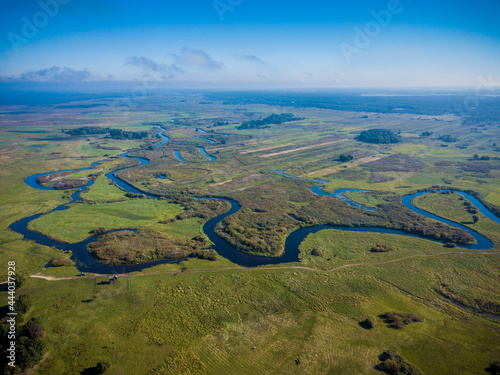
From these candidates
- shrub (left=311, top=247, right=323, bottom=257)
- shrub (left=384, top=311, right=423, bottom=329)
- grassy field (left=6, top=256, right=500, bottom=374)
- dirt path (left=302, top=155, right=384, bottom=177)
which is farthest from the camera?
dirt path (left=302, top=155, right=384, bottom=177)

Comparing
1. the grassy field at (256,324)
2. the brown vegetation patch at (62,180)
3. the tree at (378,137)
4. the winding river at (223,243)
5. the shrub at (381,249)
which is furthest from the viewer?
the tree at (378,137)

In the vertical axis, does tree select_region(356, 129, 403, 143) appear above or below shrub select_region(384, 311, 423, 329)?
above

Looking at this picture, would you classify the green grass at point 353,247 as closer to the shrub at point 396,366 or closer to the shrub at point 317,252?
the shrub at point 317,252

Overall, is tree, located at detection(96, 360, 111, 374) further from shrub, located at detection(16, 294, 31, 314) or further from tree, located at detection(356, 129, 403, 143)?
tree, located at detection(356, 129, 403, 143)

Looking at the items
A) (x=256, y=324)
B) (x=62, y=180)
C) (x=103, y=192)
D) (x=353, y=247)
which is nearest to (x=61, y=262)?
(x=256, y=324)

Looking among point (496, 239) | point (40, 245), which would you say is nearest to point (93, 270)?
point (40, 245)

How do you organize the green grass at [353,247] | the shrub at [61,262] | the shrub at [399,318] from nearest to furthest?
the shrub at [399,318] → the shrub at [61,262] → the green grass at [353,247]

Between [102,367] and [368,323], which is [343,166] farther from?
[102,367]

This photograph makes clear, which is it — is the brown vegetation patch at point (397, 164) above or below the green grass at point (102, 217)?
above

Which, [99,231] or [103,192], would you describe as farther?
[103,192]

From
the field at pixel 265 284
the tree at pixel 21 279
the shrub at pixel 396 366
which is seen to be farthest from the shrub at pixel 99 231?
the shrub at pixel 396 366

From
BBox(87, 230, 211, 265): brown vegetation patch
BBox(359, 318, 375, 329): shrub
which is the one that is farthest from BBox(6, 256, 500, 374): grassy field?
BBox(87, 230, 211, 265): brown vegetation patch
